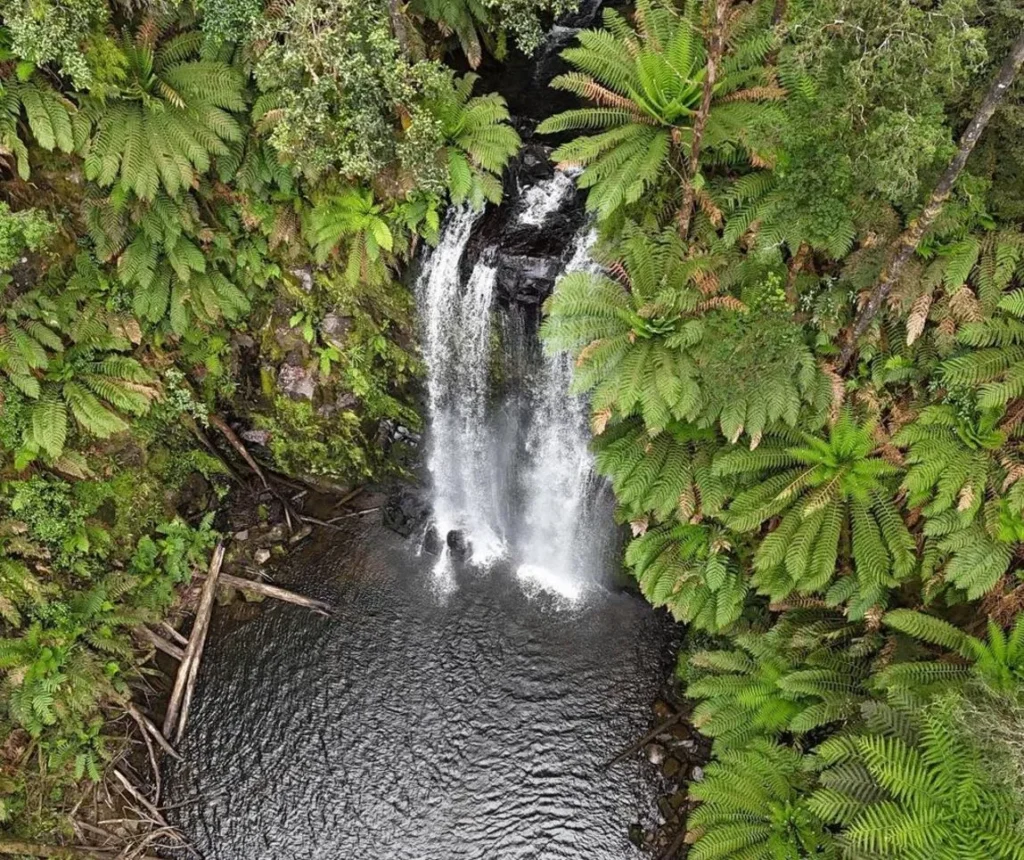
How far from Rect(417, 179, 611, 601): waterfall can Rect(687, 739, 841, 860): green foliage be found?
11.4ft

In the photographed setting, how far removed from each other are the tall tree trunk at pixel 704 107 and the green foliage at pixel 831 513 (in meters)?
2.81

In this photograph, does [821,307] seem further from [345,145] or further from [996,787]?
[345,145]

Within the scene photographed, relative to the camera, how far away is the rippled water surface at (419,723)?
8289 mm

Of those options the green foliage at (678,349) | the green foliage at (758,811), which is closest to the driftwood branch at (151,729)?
the green foliage at (758,811)

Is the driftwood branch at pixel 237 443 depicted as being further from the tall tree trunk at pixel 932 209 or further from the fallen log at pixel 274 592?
the tall tree trunk at pixel 932 209

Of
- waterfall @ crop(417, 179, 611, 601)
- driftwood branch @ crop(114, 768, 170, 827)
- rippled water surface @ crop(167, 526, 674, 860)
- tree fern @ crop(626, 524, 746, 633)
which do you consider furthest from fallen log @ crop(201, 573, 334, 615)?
tree fern @ crop(626, 524, 746, 633)

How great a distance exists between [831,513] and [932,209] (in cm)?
313

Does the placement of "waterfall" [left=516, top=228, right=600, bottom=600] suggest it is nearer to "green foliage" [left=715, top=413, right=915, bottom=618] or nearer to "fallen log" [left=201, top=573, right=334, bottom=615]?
"green foliage" [left=715, top=413, right=915, bottom=618]

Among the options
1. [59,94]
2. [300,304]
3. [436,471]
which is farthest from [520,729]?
[59,94]

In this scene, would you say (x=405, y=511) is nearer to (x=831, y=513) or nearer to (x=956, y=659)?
(x=831, y=513)

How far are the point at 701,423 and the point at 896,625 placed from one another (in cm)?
282

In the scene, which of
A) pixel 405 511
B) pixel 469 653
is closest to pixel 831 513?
pixel 469 653

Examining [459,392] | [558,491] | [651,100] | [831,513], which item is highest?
[651,100]

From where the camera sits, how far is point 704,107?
6.63 meters
